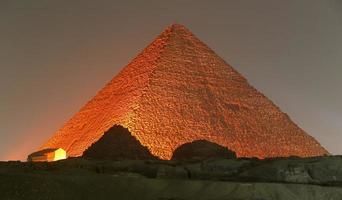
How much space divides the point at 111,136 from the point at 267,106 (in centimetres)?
1975

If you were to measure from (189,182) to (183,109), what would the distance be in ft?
117

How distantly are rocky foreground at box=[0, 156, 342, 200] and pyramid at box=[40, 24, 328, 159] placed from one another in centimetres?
2769

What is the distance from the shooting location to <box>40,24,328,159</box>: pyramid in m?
40.5

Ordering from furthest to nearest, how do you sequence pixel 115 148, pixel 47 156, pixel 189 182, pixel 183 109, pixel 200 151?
pixel 183 109 < pixel 47 156 < pixel 115 148 < pixel 200 151 < pixel 189 182

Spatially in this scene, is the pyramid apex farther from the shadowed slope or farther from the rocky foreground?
the rocky foreground

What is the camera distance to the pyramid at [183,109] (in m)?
40.5

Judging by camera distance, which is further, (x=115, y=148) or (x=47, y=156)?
(x=47, y=156)

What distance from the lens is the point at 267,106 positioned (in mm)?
47844

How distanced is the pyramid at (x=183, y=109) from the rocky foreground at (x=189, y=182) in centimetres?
2769

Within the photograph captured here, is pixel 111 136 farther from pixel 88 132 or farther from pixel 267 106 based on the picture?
pixel 267 106

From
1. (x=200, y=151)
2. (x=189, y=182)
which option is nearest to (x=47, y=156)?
(x=200, y=151)

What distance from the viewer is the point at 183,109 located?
42.2m

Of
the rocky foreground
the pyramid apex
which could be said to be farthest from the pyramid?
the rocky foreground

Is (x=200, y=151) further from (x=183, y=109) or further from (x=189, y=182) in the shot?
(x=183, y=109)
